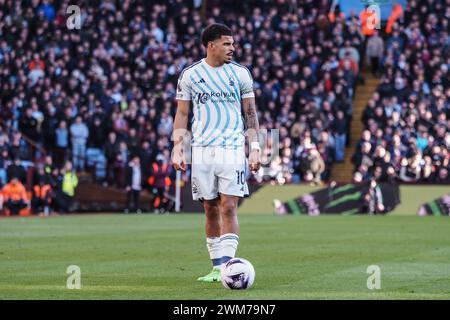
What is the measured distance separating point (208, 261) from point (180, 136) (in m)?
3.51

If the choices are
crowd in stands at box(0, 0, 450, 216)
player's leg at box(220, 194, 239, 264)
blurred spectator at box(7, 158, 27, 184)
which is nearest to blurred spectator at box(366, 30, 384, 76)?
crowd in stands at box(0, 0, 450, 216)

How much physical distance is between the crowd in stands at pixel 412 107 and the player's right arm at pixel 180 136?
22775 millimetres

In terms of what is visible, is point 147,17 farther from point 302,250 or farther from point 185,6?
point 302,250

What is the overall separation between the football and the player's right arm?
1.42 m

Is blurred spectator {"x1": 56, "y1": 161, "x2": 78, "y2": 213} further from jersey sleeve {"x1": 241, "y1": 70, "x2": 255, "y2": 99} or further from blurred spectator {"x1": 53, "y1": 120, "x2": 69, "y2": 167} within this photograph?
jersey sleeve {"x1": 241, "y1": 70, "x2": 255, "y2": 99}

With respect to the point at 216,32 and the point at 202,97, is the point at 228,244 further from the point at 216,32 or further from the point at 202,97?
the point at 216,32

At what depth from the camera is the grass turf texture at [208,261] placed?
1173 cm

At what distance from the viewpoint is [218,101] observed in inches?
508

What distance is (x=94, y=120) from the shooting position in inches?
1508

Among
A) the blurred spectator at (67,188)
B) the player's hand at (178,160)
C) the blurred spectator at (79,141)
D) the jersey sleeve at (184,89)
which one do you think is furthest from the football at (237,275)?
the blurred spectator at (79,141)

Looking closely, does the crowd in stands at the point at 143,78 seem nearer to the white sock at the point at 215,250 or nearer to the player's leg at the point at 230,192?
the white sock at the point at 215,250

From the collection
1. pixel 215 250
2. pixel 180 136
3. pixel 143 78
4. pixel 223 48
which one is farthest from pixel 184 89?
pixel 143 78
